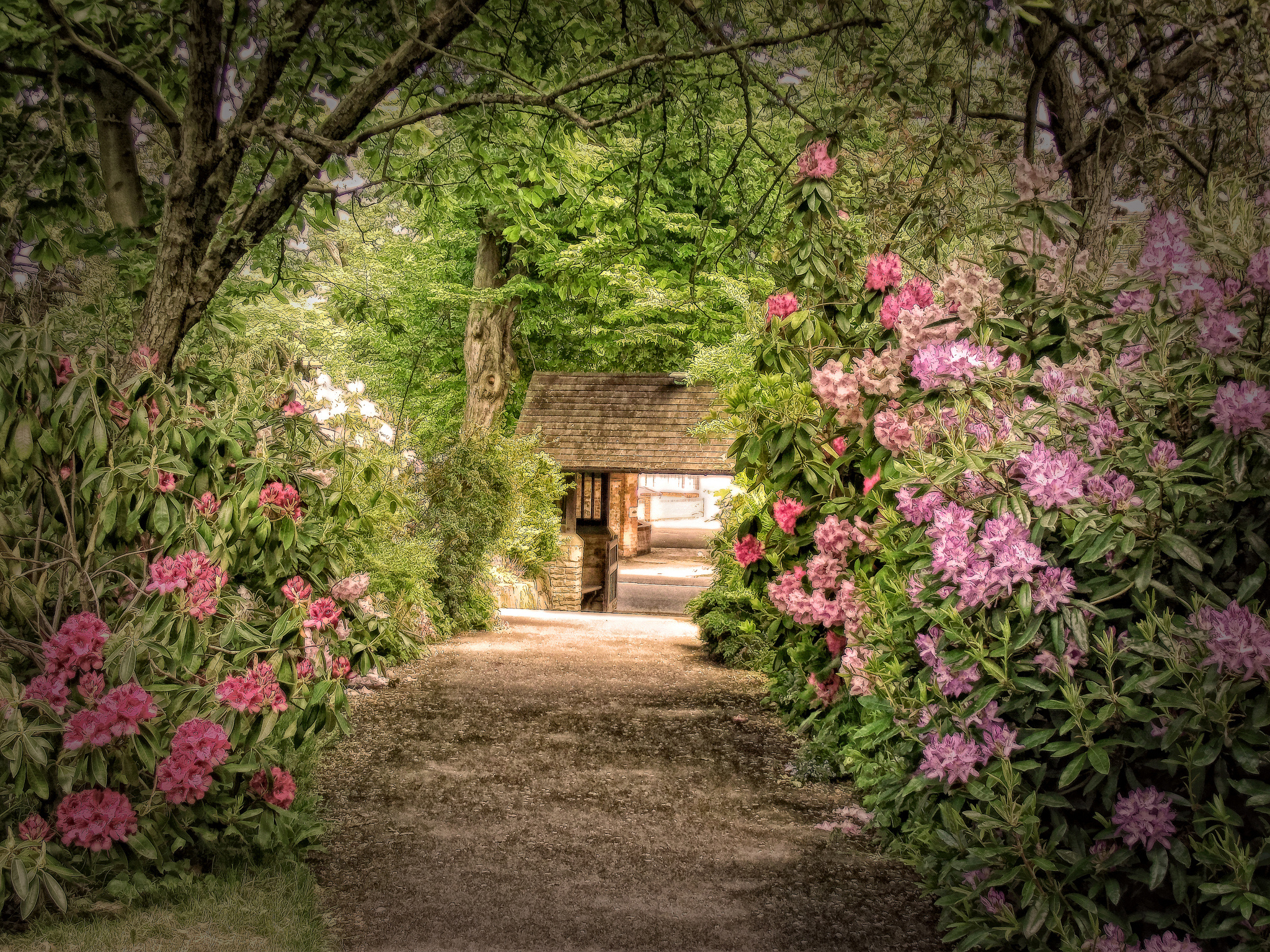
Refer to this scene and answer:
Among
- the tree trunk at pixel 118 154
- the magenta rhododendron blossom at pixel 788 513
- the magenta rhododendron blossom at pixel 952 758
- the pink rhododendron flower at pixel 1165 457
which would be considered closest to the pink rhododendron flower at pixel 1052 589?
the pink rhododendron flower at pixel 1165 457

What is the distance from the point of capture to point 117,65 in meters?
4.30

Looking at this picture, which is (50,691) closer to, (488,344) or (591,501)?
(488,344)

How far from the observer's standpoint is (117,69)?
4.34m

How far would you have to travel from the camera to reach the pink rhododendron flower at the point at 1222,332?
2959 millimetres

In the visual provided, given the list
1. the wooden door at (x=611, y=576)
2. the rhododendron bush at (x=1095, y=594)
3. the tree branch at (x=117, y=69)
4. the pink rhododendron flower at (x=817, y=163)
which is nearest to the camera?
the rhododendron bush at (x=1095, y=594)

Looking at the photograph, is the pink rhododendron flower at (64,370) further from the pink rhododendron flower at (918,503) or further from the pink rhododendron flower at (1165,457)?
the pink rhododendron flower at (1165,457)

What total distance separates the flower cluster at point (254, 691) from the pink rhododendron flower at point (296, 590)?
0.38 m

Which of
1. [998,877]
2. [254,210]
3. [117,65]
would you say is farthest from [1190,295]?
[117,65]

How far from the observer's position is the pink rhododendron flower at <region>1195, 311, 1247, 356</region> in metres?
2.96

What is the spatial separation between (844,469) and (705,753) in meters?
2.27

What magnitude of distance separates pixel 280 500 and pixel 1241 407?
12.4ft

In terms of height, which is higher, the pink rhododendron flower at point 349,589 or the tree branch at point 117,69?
the tree branch at point 117,69

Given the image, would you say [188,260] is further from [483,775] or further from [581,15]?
[483,775]

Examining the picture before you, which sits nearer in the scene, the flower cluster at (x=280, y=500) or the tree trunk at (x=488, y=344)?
the flower cluster at (x=280, y=500)
